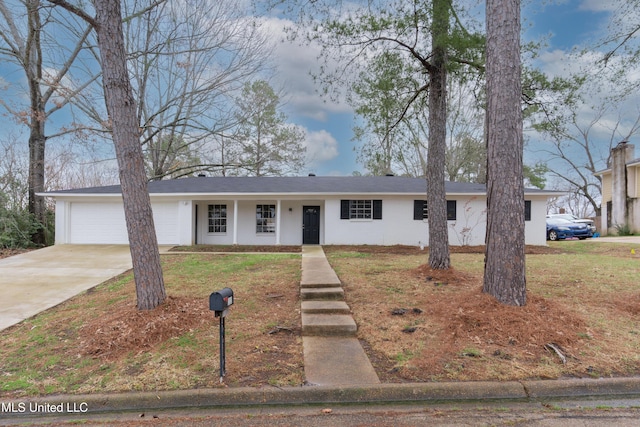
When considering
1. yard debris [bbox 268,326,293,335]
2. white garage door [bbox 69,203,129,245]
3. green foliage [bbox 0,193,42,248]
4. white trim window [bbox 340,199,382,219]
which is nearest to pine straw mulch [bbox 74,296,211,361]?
yard debris [bbox 268,326,293,335]

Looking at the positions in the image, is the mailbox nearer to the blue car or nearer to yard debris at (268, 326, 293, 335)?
yard debris at (268, 326, 293, 335)

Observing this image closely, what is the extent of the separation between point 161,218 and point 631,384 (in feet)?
50.8

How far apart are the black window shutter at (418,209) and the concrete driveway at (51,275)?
11.1m

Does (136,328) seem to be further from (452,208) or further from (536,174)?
(536,174)

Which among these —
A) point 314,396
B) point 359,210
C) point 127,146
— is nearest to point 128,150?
point 127,146

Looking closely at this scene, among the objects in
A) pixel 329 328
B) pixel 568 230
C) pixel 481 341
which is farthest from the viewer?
pixel 568 230

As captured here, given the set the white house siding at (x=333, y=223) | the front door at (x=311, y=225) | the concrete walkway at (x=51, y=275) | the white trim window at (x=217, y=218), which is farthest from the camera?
the white trim window at (x=217, y=218)

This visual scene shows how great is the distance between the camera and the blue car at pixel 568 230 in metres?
18.0

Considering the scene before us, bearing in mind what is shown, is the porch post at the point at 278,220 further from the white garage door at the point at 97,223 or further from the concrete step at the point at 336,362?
the concrete step at the point at 336,362

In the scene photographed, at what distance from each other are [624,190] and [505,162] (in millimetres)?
23167

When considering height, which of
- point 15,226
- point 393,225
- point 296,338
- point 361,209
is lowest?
point 296,338

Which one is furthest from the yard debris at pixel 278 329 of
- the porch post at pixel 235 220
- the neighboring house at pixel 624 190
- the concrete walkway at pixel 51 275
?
the neighboring house at pixel 624 190

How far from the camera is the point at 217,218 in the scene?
15.6m

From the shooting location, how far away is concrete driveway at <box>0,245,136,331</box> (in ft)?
20.0
